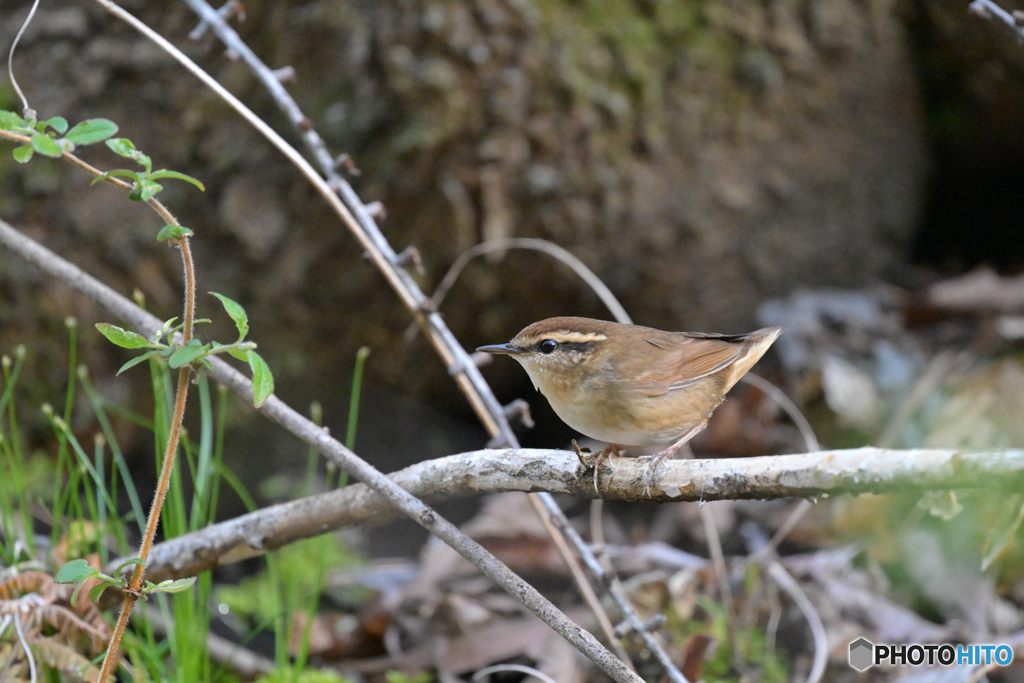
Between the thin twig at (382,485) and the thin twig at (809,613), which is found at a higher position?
the thin twig at (382,485)

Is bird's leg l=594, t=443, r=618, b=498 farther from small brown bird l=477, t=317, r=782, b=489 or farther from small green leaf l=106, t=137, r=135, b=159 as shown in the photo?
Result: small green leaf l=106, t=137, r=135, b=159

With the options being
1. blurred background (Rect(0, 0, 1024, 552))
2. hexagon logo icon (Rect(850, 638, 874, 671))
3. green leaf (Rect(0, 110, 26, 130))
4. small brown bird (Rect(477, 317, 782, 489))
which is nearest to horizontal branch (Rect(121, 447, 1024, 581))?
small brown bird (Rect(477, 317, 782, 489))

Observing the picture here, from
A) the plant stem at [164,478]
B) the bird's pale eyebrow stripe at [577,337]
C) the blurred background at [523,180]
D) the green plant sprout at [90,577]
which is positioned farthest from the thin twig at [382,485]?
the blurred background at [523,180]

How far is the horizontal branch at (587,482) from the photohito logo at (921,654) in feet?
6.32

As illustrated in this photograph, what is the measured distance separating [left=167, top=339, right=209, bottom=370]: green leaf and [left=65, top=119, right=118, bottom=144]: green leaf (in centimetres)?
51

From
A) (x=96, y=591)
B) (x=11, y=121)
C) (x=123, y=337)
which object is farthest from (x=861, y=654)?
(x=11, y=121)

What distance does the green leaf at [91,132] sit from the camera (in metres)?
1.82

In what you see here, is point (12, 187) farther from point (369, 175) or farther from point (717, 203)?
point (717, 203)

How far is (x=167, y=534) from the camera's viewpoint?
2881 mm

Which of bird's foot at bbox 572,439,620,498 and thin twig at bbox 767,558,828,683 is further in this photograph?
thin twig at bbox 767,558,828,683

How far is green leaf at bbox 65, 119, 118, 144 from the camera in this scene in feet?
5.98

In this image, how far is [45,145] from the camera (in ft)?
5.67

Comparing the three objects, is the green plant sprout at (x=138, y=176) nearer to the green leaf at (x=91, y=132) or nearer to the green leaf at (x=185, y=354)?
the green leaf at (x=91, y=132)

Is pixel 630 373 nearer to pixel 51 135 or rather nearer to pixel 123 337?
pixel 123 337
